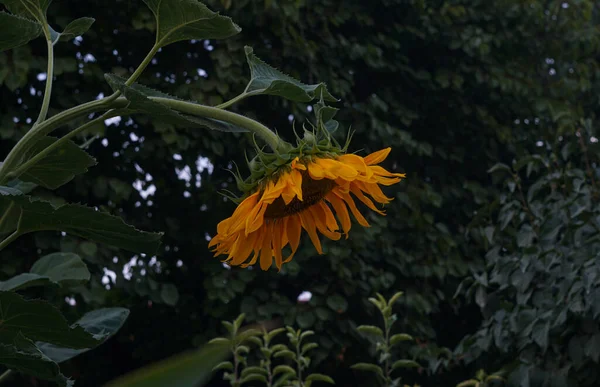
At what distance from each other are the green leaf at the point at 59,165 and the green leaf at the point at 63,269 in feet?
0.97

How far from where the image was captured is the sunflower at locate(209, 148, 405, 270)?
0.80 metres

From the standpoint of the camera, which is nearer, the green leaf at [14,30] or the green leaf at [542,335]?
the green leaf at [14,30]

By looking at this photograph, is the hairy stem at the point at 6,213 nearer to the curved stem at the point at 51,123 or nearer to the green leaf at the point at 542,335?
the curved stem at the point at 51,123

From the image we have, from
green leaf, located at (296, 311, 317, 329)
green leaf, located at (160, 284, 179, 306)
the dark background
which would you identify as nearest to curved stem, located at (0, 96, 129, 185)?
the dark background

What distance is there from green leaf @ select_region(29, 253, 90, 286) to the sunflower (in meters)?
0.40

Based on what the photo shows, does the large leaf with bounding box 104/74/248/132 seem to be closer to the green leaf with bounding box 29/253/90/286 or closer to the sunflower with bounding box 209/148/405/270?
the sunflower with bounding box 209/148/405/270

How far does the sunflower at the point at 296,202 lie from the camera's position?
805mm

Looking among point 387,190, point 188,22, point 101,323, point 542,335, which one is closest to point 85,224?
point 188,22

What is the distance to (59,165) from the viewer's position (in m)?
0.90

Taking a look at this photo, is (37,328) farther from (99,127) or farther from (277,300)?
(277,300)

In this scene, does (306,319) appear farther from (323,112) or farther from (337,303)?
(323,112)

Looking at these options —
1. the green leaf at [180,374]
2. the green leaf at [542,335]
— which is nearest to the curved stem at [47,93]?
the green leaf at [180,374]

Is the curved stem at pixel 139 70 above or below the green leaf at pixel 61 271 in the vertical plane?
above

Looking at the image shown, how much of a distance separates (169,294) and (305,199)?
Result: 199cm
